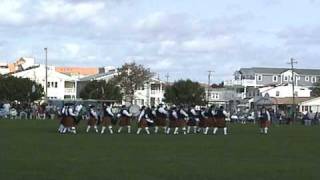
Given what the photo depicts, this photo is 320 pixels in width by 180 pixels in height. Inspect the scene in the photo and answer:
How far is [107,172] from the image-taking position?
677 inches

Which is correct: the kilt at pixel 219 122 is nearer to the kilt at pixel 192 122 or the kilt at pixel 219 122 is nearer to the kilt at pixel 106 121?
the kilt at pixel 192 122

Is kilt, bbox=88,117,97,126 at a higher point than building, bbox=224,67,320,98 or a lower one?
lower

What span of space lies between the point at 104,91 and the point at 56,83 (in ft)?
89.5

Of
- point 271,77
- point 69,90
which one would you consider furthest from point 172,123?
point 271,77

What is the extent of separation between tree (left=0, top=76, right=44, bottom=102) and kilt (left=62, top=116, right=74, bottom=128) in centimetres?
7961

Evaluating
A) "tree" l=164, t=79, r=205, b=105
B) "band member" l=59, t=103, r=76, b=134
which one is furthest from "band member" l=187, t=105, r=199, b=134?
"tree" l=164, t=79, r=205, b=105

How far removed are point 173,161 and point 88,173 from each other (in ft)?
14.5

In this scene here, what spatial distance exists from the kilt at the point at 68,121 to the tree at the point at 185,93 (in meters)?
91.2

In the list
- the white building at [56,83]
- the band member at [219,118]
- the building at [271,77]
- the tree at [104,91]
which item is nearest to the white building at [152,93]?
the white building at [56,83]

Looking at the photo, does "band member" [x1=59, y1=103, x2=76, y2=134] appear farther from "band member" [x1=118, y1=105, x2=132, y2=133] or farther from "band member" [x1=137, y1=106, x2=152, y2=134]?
"band member" [x1=137, y1=106, x2=152, y2=134]

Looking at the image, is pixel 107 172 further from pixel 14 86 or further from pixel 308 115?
pixel 14 86

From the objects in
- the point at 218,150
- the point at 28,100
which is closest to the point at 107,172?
the point at 218,150

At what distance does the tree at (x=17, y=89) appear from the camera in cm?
12012

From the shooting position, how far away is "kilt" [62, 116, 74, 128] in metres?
40.2
